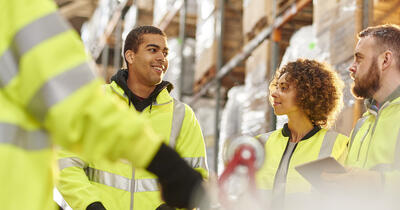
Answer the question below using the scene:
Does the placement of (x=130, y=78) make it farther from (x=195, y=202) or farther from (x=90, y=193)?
(x=195, y=202)

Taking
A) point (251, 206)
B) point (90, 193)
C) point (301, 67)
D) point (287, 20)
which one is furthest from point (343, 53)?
point (251, 206)

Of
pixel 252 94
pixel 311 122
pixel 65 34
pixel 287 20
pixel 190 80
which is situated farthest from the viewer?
pixel 190 80

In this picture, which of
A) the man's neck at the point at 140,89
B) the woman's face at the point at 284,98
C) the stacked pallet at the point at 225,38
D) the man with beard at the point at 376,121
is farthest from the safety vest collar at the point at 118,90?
the stacked pallet at the point at 225,38

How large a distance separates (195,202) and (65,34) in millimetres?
452

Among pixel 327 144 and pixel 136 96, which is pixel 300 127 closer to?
pixel 327 144

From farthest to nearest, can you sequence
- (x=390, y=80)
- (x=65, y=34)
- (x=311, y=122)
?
1. (x=311, y=122)
2. (x=390, y=80)
3. (x=65, y=34)

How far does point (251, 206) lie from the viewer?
3.95 ft

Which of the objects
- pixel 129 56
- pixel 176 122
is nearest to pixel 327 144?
pixel 176 122

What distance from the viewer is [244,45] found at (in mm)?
5992

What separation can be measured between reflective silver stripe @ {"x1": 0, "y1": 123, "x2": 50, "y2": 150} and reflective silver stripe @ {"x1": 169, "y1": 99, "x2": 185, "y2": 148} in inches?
55.3

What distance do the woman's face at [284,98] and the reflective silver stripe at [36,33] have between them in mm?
1818

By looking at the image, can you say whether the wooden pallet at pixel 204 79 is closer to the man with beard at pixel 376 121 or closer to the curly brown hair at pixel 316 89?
the curly brown hair at pixel 316 89

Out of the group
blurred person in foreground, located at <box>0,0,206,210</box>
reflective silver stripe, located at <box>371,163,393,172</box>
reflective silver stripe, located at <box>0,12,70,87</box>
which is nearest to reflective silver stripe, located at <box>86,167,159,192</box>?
reflective silver stripe, located at <box>371,163,393,172</box>

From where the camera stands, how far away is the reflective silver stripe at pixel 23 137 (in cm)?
110
